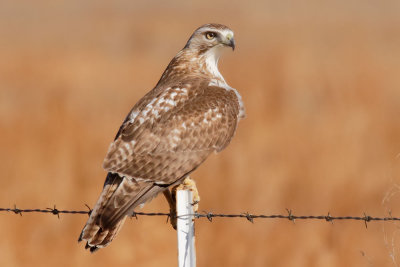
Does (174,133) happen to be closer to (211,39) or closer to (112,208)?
(112,208)

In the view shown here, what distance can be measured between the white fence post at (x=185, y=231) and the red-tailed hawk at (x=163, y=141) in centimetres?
55

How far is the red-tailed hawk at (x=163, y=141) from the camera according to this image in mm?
6715

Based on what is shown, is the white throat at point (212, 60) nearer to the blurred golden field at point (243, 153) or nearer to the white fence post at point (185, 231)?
the blurred golden field at point (243, 153)

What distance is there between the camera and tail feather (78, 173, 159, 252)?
6582mm

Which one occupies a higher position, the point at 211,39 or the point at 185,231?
the point at 211,39

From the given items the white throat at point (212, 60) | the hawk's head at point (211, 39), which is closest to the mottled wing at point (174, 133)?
the white throat at point (212, 60)

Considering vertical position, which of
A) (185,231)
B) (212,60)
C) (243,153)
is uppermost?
(212,60)

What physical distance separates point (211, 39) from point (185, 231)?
265cm

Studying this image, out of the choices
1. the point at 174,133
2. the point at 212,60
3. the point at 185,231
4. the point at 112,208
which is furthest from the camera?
the point at 212,60

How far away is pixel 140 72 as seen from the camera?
731 inches

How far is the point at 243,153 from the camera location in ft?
46.3

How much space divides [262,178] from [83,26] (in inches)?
606

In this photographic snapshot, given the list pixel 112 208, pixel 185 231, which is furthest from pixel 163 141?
pixel 185 231

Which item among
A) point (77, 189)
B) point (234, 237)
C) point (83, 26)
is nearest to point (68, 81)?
point (77, 189)
